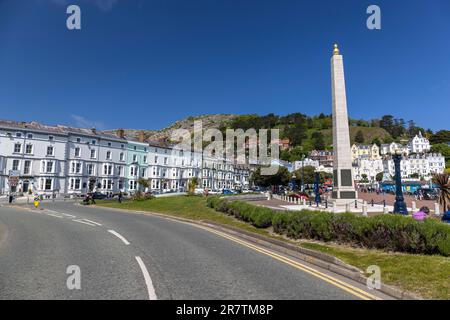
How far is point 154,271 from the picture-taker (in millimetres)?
7898

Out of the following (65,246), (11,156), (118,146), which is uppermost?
(118,146)

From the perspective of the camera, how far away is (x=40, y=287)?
6.61 metres

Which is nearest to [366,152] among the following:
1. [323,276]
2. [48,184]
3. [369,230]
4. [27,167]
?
[48,184]

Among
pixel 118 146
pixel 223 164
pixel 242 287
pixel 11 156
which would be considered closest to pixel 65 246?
pixel 242 287

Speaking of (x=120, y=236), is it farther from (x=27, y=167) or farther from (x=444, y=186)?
(x=27, y=167)

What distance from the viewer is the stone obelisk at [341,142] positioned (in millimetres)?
28938

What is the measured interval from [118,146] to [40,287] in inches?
2570

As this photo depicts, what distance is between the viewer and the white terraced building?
53875mm

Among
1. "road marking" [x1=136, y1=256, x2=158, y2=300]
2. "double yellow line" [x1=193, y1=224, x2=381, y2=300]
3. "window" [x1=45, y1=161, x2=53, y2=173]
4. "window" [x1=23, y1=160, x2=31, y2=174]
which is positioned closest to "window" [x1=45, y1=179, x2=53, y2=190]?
"window" [x1=45, y1=161, x2=53, y2=173]

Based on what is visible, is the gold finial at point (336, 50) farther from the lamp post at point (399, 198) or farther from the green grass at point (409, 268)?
the green grass at point (409, 268)

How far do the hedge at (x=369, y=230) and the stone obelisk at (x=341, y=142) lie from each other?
15.9 m

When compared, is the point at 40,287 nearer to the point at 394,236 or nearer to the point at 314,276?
the point at 314,276

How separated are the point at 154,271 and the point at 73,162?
59.4 meters

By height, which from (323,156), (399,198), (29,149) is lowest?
(399,198)
